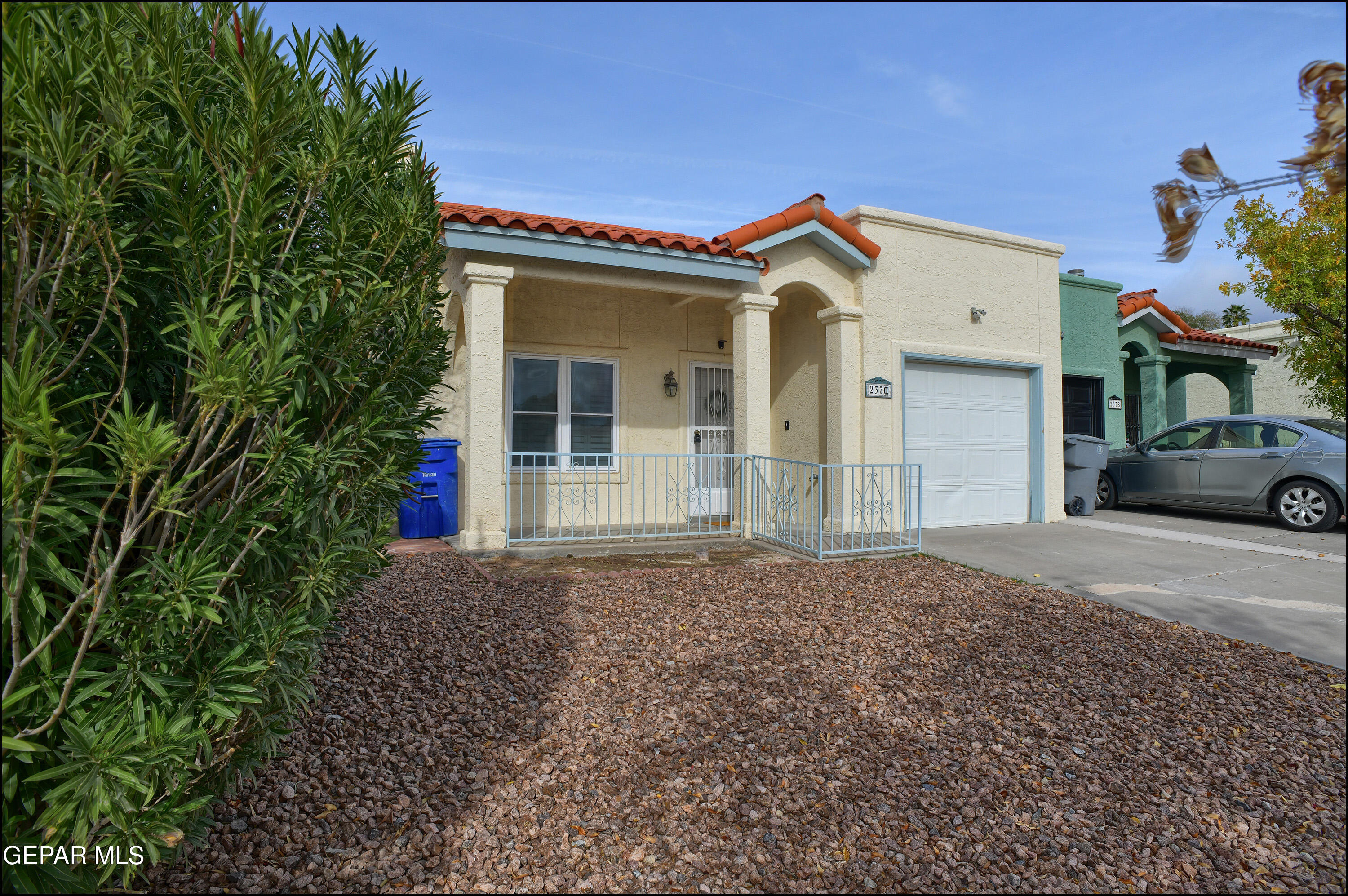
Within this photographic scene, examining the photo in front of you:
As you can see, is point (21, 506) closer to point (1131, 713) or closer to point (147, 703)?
point (147, 703)

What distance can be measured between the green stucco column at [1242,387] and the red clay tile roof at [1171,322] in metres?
1.01

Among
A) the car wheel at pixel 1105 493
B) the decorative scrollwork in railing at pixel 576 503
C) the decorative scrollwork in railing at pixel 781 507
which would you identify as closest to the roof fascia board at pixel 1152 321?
the car wheel at pixel 1105 493

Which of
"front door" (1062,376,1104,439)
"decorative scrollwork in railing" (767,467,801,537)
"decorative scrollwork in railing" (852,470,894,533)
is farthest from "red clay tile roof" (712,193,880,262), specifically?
"front door" (1062,376,1104,439)

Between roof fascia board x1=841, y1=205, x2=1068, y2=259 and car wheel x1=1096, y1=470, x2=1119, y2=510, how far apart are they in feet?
10.8

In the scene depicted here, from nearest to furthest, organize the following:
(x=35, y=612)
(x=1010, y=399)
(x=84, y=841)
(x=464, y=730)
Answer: (x=35, y=612), (x=84, y=841), (x=464, y=730), (x=1010, y=399)

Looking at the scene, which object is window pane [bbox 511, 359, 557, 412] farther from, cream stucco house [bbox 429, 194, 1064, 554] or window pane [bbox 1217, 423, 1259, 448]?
window pane [bbox 1217, 423, 1259, 448]

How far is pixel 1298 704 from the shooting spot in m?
3.31

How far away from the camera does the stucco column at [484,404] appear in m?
6.40

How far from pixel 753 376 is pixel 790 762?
5.06 metres

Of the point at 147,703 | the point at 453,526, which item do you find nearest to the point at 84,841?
the point at 147,703

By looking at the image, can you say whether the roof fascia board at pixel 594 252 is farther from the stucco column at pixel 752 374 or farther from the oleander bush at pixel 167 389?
the oleander bush at pixel 167 389

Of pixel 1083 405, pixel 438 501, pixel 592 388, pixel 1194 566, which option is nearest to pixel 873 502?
pixel 1194 566

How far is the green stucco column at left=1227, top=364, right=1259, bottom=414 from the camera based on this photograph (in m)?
12.7

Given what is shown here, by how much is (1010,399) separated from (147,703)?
9.51 meters
